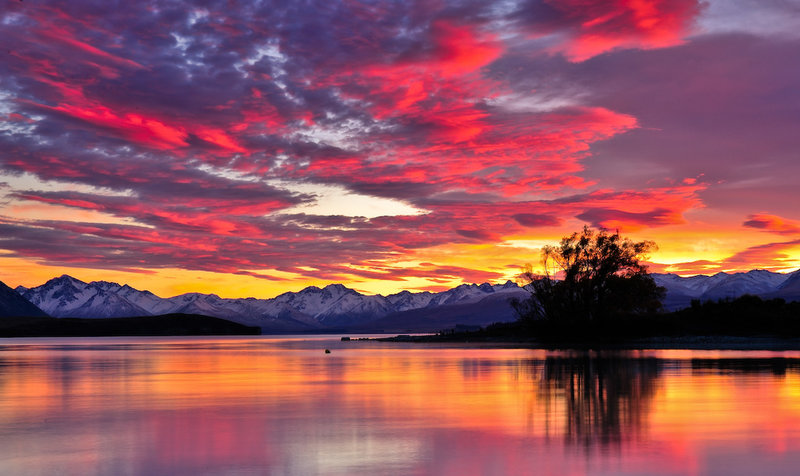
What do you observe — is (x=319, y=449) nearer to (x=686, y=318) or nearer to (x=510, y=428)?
(x=510, y=428)

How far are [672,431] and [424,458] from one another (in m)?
7.74

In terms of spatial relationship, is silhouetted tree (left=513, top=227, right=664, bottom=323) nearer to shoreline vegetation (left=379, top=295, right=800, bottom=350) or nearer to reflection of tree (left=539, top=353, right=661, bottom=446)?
shoreline vegetation (left=379, top=295, right=800, bottom=350)

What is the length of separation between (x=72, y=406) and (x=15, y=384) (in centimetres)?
1443

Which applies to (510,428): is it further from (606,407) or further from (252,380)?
(252,380)

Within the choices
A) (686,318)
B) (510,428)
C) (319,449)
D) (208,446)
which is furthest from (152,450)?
(686,318)

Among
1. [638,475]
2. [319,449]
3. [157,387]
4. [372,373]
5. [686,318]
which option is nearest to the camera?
[638,475]

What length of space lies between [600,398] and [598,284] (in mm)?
92276

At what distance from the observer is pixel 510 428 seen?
22828 millimetres

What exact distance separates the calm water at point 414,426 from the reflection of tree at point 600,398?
0.26 ft

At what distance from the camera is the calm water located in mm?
17328

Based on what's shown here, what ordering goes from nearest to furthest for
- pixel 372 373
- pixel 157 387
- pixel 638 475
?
pixel 638 475 → pixel 157 387 → pixel 372 373

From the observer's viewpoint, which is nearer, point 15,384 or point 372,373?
point 15,384

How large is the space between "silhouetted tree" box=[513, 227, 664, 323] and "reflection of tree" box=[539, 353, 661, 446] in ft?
226

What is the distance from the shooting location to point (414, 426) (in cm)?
2361
